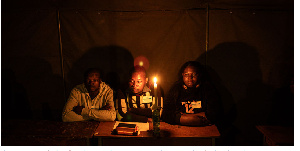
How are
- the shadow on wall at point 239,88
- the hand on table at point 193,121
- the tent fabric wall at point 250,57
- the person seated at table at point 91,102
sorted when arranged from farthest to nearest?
the shadow on wall at point 239,88 < the tent fabric wall at point 250,57 < the person seated at table at point 91,102 < the hand on table at point 193,121

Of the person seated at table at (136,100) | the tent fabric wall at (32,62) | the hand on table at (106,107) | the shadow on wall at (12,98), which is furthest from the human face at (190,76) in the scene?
the shadow on wall at (12,98)

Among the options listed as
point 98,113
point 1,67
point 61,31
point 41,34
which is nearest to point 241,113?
point 98,113

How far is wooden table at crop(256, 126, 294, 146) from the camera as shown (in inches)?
105

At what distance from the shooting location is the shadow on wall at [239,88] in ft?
12.9

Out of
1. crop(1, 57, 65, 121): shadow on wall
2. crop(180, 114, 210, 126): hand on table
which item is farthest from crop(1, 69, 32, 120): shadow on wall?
crop(180, 114, 210, 126): hand on table

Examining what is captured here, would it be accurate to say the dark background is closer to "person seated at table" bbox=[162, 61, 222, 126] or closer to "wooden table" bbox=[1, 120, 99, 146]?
"person seated at table" bbox=[162, 61, 222, 126]

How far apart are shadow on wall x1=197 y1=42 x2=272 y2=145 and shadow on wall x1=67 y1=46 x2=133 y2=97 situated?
1329 millimetres

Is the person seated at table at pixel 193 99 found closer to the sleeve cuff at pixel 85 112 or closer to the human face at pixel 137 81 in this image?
the human face at pixel 137 81

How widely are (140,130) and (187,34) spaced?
6.12 ft

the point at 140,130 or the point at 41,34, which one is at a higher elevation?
the point at 41,34

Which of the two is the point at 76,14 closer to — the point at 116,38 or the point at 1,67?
the point at 116,38

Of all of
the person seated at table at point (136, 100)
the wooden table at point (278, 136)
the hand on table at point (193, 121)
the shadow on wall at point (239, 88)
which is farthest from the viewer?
the shadow on wall at point (239, 88)

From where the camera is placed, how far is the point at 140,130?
3.00m

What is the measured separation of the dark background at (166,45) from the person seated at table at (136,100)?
61cm
